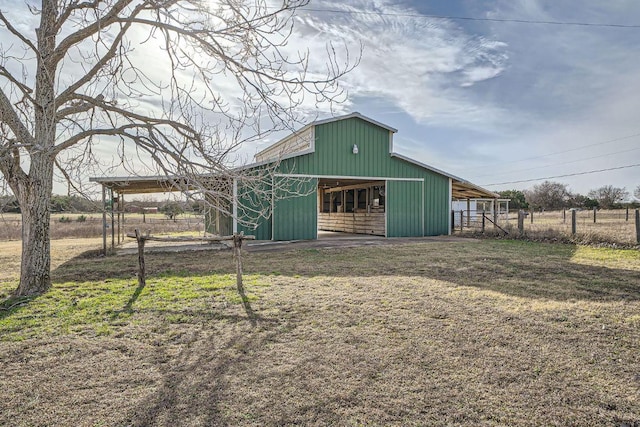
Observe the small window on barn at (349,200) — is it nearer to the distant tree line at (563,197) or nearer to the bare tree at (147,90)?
the bare tree at (147,90)

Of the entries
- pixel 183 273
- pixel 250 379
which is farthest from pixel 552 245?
pixel 250 379

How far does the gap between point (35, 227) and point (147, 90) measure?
2904mm

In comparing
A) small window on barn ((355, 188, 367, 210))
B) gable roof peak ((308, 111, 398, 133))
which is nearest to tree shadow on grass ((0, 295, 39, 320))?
gable roof peak ((308, 111, 398, 133))

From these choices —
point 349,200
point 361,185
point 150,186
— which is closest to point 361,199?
point 361,185

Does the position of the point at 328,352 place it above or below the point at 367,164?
below

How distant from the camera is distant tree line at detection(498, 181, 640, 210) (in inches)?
1861

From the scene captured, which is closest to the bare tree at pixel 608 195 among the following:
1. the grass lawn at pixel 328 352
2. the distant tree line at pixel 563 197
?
the distant tree line at pixel 563 197

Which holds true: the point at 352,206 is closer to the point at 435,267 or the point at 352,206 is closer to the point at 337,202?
the point at 337,202

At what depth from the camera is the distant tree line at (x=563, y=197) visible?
47.3 m

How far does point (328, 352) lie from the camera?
3498 mm

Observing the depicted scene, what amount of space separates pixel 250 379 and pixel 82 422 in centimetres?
115

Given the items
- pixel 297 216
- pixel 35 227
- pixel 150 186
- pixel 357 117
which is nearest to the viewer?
pixel 35 227

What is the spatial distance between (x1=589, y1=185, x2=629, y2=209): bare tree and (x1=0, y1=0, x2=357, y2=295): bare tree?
52211mm

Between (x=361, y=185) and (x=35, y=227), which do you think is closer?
(x=35, y=227)
